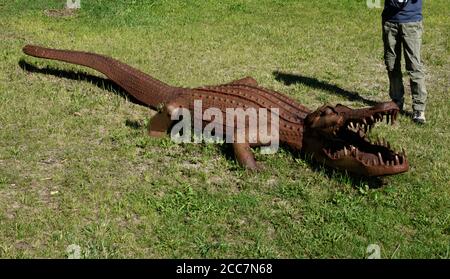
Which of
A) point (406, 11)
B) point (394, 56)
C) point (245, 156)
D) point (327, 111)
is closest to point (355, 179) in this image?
point (327, 111)

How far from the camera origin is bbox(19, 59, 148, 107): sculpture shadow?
7.21 m

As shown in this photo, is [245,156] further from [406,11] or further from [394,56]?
[406,11]

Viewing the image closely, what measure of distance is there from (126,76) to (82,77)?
1.26 metres

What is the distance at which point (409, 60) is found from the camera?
21.2 ft

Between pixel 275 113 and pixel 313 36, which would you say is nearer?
pixel 275 113

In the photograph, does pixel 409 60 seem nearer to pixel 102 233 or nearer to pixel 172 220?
pixel 172 220

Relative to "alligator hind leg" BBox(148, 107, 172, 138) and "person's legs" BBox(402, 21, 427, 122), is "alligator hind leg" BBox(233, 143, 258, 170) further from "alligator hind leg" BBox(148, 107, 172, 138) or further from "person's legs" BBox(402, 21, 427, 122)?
"person's legs" BBox(402, 21, 427, 122)

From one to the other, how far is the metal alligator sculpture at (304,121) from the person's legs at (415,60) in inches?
53.0

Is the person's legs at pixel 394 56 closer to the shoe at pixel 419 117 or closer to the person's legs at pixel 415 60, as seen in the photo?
the person's legs at pixel 415 60

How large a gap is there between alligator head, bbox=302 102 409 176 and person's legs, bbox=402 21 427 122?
1881 mm

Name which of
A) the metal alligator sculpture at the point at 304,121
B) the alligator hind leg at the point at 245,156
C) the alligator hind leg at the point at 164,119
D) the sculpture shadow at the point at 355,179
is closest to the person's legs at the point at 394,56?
the metal alligator sculpture at the point at 304,121
